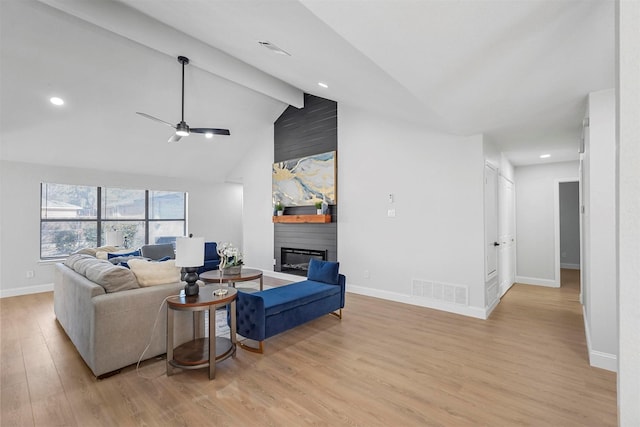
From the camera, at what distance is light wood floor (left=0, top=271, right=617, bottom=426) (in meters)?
2.04

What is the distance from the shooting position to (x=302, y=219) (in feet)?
19.6

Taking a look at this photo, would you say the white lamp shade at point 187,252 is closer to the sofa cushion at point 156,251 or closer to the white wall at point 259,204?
the sofa cushion at point 156,251

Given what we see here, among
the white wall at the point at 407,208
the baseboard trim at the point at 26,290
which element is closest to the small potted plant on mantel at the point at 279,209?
the white wall at the point at 407,208

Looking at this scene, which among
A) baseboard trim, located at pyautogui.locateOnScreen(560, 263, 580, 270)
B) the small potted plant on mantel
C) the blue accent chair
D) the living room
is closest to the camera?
the living room

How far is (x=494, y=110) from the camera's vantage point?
10.5 ft

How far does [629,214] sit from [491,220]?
3.62 meters

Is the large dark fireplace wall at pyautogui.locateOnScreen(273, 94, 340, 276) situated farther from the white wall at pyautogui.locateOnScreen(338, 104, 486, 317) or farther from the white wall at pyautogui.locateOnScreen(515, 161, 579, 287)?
the white wall at pyautogui.locateOnScreen(515, 161, 579, 287)

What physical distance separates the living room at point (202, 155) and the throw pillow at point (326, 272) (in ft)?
4.23

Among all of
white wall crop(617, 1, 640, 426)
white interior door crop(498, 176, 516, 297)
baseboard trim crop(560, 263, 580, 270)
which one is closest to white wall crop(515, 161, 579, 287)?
white interior door crop(498, 176, 516, 297)

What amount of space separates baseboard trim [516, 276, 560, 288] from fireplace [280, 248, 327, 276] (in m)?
4.15

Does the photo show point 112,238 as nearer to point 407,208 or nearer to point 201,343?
point 201,343

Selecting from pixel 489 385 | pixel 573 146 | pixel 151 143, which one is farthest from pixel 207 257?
pixel 573 146

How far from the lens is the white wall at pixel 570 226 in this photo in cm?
776

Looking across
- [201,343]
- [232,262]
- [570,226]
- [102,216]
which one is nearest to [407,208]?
[232,262]
